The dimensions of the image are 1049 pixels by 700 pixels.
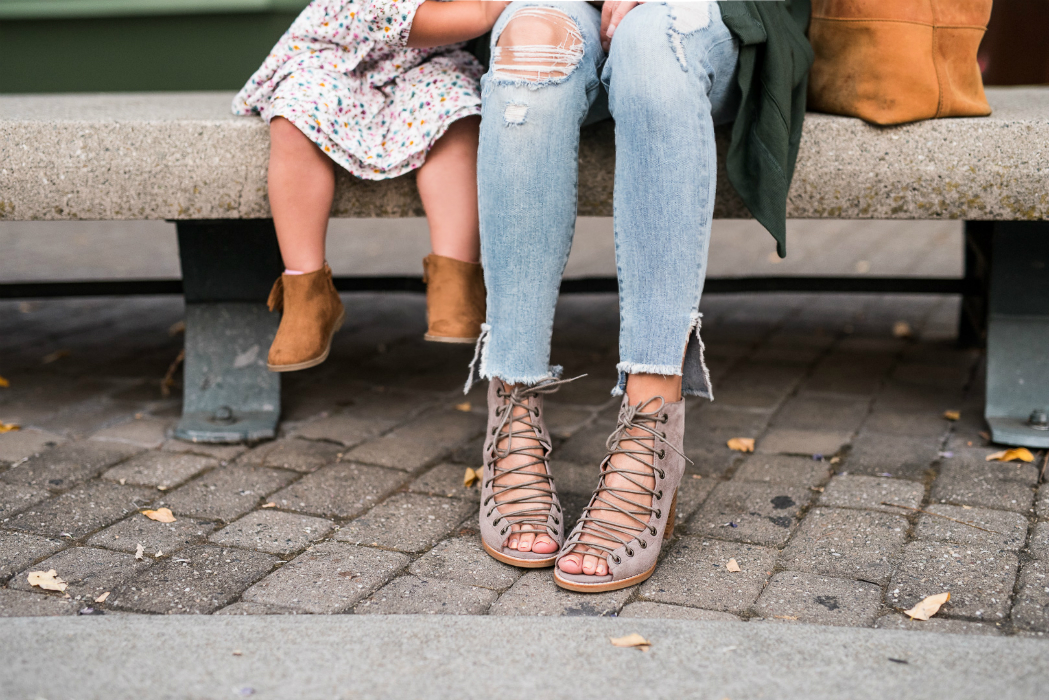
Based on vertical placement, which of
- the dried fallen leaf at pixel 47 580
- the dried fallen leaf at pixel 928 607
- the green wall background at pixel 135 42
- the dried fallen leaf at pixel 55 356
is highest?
the green wall background at pixel 135 42

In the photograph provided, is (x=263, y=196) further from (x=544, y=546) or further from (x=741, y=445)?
(x=741, y=445)

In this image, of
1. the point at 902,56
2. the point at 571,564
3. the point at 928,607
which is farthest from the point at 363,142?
the point at 928,607

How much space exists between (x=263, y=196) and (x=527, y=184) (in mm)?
705

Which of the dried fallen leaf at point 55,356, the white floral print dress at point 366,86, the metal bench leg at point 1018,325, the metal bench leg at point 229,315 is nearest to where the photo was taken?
the white floral print dress at point 366,86

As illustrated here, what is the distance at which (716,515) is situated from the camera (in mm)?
1838

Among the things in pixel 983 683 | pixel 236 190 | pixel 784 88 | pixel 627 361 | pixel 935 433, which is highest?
pixel 784 88

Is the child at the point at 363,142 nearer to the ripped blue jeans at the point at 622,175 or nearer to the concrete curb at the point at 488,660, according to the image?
the ripped blue jeans at the point at 622,175

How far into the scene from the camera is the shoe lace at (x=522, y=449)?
171 cm

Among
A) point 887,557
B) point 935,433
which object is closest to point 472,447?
point 887,557

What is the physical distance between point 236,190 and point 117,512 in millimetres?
714

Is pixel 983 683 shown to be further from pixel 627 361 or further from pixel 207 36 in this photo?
pixel 207 36

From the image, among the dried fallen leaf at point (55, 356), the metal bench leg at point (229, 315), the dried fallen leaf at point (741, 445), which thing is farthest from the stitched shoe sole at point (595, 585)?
the dried fallen leaf at point (55, 356)

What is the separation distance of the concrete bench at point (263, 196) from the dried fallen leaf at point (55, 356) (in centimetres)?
80

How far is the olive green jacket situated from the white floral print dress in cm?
53
